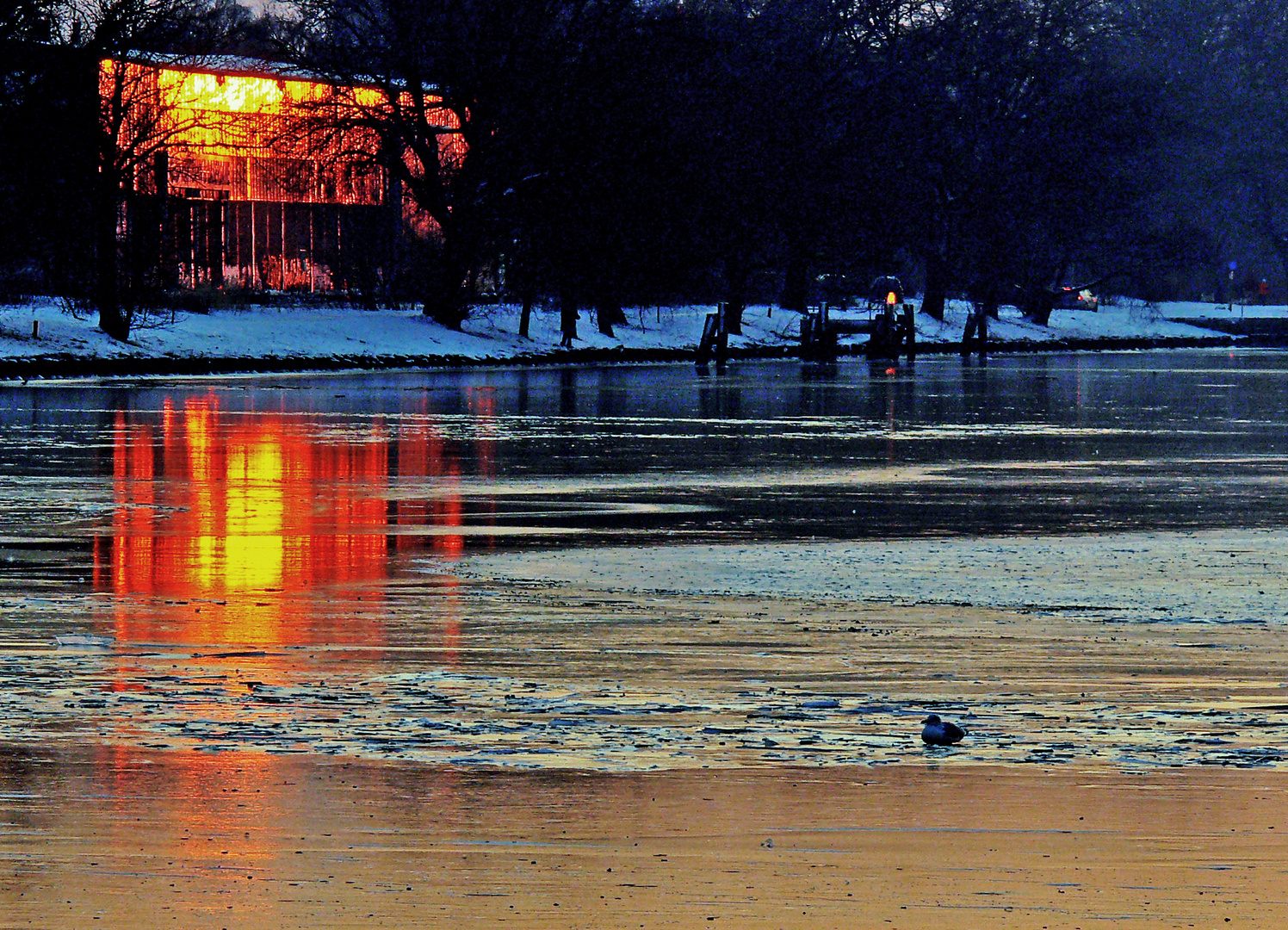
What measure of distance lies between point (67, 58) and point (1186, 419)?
95.1 feet

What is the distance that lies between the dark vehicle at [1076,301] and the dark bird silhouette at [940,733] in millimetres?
93378

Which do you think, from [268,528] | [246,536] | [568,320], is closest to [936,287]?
[568,320]

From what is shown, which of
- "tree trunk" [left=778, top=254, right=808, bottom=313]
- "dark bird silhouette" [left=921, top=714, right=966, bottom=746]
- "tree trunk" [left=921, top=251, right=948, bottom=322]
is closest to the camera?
"dark bird silhouette" [left=921, top=714, right=966, bottom=746]

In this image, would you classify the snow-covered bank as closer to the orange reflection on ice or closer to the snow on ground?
the snow on ground

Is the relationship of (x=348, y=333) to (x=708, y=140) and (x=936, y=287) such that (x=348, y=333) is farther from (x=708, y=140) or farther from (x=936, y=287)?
(x=936, y=287)

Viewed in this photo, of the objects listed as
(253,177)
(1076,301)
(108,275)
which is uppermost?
(253,177)

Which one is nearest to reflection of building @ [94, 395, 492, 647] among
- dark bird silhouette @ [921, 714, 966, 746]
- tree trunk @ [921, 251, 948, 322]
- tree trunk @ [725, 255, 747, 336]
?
dark bird silhouette @ [921, 714, 966, 746]

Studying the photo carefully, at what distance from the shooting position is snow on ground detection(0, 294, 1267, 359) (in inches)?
2238

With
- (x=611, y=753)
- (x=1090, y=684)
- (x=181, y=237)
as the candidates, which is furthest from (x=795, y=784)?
(x=181, y=237)

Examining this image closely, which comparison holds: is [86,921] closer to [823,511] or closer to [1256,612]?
[1256,612]

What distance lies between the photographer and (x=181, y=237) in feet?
204

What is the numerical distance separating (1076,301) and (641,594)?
322ft

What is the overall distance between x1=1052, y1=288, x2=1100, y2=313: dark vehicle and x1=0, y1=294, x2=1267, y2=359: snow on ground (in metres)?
9.62

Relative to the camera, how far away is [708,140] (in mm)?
77062
